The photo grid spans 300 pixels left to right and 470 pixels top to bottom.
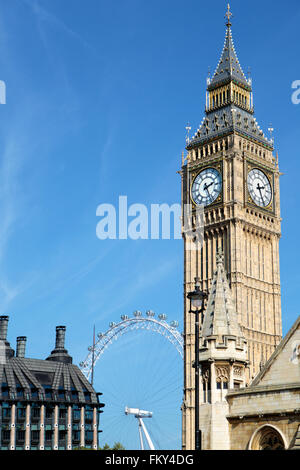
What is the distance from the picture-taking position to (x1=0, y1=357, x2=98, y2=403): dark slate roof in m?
160

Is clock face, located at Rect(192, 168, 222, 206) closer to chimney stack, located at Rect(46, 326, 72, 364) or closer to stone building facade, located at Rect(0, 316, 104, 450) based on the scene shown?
stone building facade, located at Rect(0, 316, 104, 450)

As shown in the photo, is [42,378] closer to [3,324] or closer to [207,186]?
[3,324]

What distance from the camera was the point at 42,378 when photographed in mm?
168625

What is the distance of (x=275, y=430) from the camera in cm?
3500

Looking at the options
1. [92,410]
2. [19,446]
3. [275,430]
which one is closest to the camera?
[275,430]

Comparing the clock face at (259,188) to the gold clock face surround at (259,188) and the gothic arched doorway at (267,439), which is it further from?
the gothic arched doorway at (267,439)

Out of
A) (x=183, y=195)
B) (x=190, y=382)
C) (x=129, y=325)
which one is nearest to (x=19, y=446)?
(x=129, y=325)

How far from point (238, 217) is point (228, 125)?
16.3 m

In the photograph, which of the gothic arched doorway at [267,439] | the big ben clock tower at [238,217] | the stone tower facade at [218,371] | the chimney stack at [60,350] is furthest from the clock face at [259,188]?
the gothic arched doorway at [267,439]

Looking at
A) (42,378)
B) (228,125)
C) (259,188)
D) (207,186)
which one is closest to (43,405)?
(42,378)

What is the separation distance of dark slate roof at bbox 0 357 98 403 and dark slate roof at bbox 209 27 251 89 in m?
72.3

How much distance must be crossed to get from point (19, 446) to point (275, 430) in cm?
12593
